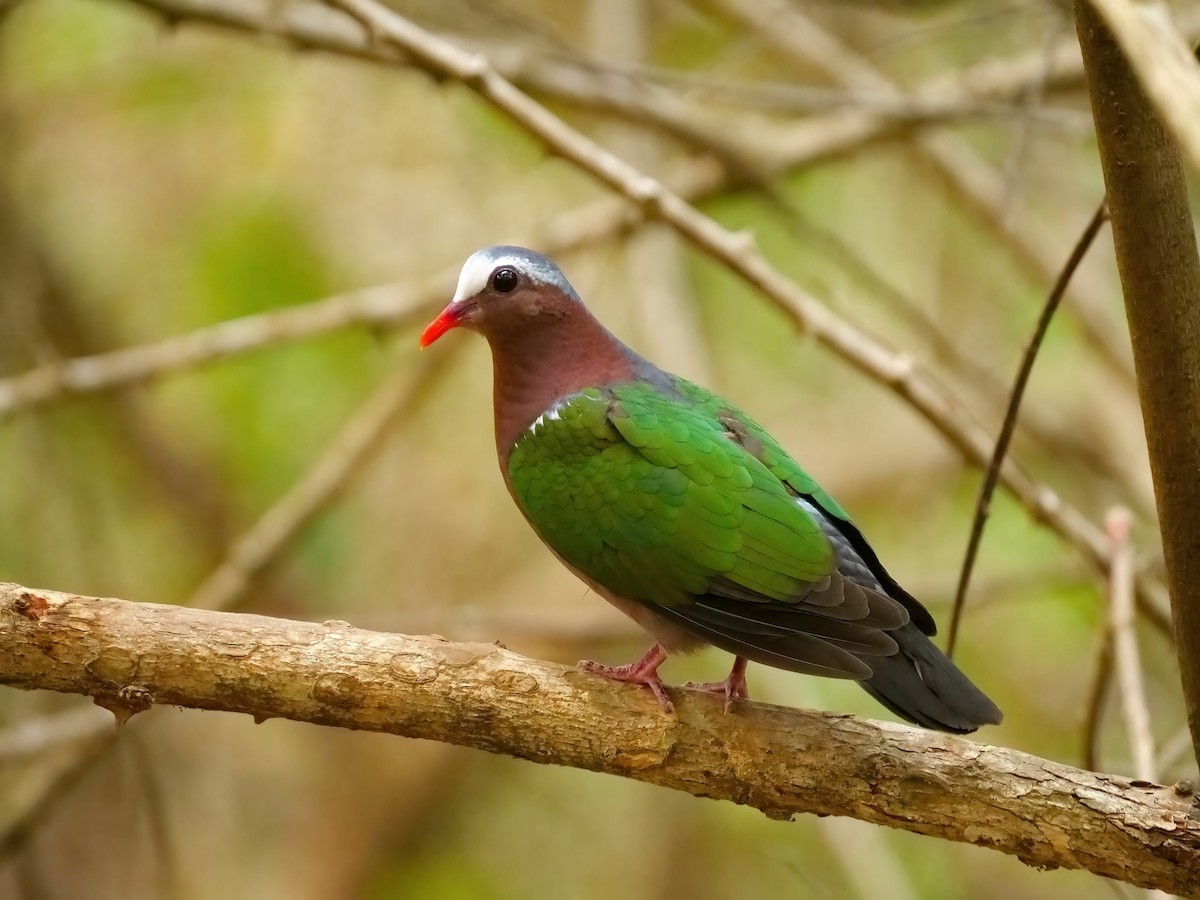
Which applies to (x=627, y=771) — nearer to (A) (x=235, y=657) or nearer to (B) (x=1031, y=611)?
(A) (x=235, y=657)

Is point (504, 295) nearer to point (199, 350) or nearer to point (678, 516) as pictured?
point (678, 516)

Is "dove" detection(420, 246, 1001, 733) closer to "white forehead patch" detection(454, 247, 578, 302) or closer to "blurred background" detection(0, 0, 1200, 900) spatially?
"white forehead patch" detection(454, 247, 578, 302)

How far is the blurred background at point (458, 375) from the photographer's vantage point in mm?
5297

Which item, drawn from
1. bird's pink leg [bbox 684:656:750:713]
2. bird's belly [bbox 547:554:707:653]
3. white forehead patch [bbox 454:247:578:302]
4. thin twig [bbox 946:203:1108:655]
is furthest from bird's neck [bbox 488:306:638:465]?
thin twig [bbox 946:203:1108:655]

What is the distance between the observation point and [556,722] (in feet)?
8.39

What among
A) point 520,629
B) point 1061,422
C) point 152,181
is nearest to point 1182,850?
point 520,629

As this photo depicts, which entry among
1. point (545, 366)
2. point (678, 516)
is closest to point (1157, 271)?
point (678, 516)

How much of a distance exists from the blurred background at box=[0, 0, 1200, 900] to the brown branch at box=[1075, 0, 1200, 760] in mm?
2448

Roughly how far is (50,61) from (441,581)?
3.22 meters

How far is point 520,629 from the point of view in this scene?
5152 mm

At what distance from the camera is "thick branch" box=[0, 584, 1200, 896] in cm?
238

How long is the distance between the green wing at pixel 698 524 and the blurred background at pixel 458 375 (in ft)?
5.74

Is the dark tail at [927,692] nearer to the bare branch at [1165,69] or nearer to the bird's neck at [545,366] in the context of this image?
the bird's neck at [545,366]

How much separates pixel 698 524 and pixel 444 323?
864 mm
